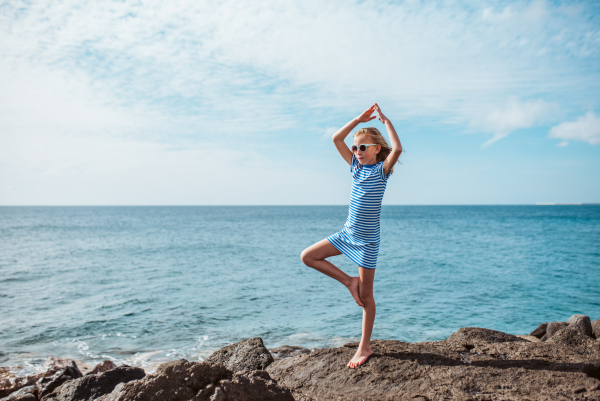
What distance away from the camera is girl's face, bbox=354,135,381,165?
4.14 meters

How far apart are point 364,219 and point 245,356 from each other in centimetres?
263

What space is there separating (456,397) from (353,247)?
1.61 metres

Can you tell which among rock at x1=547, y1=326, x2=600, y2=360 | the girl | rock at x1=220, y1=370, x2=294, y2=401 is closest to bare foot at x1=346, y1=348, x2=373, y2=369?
the girl

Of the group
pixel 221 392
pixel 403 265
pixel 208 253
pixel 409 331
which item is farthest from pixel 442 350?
pixel 208 253

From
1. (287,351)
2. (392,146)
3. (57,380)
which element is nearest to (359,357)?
(392,146)

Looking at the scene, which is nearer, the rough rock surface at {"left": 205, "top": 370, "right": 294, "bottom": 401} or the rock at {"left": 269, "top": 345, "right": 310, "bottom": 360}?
the rough rock surface at {"left": 205, "top": 370, "right": 294, "bottom": 401}

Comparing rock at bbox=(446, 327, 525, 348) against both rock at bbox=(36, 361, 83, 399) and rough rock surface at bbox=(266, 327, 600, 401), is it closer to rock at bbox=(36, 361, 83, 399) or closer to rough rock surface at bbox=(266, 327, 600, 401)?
rough rock surface at bbox=(266, 327, 600, 401)

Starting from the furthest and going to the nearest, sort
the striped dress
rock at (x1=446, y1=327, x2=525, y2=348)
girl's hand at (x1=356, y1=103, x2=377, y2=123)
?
rock at (x1=446, y1=327, x2=525, y2=348) → girl's hand at (x1=356, y1=103, x2=377, y2=123) → the striped dress

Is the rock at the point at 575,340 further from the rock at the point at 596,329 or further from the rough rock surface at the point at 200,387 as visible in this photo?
the rough rock surface at the point at 200,387

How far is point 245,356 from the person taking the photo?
17.4ft

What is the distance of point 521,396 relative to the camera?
3.20 metres

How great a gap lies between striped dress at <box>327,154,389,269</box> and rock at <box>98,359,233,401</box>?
1.71 metres

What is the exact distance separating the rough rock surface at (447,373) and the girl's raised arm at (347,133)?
7.33 ft

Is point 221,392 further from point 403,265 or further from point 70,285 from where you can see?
point 403,265
